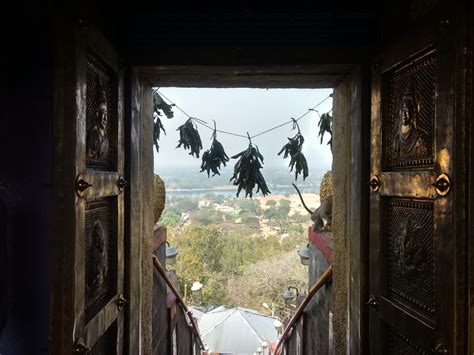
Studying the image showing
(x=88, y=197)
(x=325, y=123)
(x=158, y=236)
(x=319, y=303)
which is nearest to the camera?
(x=88, y=197)

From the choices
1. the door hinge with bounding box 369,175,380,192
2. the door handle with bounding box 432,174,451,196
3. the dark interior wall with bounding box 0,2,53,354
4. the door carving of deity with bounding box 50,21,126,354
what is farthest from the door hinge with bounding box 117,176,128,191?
the door handle with bounding box 432,174,451,196

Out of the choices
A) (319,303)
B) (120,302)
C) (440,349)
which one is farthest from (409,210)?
(319,303)

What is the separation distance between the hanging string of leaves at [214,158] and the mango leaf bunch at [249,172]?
123 millimetres

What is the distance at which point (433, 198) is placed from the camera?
1074mm

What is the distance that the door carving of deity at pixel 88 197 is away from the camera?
100cm

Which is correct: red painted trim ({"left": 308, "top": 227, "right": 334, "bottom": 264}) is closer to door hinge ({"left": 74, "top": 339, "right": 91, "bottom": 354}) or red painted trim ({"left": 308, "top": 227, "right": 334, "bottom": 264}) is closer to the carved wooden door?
the carved wooden door

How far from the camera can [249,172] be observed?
2.88 m

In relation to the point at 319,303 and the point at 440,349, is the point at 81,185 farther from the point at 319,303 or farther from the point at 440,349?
the point at 319,303

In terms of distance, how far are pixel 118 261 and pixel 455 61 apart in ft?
4.86

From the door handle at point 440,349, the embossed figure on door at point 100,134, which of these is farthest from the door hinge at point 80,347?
the door handle at point 440,349

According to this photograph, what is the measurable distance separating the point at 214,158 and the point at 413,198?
1.97 meters

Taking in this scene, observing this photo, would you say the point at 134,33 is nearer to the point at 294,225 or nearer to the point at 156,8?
the point at 156,8

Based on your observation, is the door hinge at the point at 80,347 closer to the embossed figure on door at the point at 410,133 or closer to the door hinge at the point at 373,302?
the door hinge at the point at 373,302

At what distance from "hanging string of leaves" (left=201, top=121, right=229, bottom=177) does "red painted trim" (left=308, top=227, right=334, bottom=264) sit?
1047 millimetres
